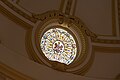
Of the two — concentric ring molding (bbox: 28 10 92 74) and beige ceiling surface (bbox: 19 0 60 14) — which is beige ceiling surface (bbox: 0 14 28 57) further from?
beige ceiling surface (bbox: 19 0 60 14)

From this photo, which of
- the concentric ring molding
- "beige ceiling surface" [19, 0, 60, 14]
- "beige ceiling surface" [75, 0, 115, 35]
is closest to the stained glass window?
the concentric ring molding

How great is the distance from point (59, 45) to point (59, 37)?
0.37m

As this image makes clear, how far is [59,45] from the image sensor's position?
537 inches

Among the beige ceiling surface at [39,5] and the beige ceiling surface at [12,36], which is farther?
the beige ceiling surface at [39,5]

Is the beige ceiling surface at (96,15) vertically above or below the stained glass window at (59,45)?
above

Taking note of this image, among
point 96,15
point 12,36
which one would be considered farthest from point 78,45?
point 12,36

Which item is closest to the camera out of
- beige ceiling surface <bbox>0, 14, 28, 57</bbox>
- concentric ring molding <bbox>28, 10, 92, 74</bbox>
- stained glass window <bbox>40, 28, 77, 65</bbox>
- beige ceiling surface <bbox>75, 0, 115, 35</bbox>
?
beige ceiling surface <bbox>0, 14, 28, 57</bbox>

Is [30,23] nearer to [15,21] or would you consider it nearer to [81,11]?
[15,21]

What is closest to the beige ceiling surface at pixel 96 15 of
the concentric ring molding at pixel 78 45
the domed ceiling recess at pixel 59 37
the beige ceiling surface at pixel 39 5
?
the domed ceiling recess at pixel 59 37

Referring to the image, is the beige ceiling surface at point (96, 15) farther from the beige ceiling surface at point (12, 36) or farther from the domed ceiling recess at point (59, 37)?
the beige ceiling surface at point (12, 36)

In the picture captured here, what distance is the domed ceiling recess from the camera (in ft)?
41.9

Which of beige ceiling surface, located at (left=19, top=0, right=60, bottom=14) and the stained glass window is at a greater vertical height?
beige ceiling surface, located at (left=19, top=0, right=60, bottom=14)

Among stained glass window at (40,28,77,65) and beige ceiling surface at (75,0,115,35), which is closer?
stained glass window at (40,28,77,65)

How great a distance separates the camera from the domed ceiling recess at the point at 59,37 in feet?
41.9
